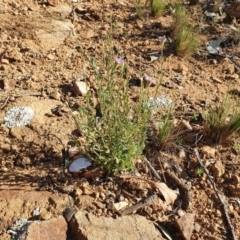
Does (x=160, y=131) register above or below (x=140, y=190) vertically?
above

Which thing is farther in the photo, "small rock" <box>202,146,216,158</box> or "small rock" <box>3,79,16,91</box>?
"small rock" <box>3,79,16,91</box>

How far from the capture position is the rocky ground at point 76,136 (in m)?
2.24

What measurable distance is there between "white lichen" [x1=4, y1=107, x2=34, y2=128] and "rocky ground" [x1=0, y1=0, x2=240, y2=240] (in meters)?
0.04

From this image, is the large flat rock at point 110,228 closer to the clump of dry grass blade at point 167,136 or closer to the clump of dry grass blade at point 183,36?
the clump of dry grass blade at point 167,136

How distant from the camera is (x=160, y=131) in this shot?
2594mm

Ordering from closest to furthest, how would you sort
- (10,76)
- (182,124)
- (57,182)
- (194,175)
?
(57,182)
(194,175)
(182,124)
(10,76)

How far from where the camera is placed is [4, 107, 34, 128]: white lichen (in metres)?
2.71

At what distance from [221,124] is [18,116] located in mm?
1395

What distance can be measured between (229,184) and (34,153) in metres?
1.26

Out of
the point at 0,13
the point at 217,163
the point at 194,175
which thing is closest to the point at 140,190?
the point at 194,175

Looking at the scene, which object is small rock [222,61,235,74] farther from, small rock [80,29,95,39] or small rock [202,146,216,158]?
small rock [80,29,95,39]

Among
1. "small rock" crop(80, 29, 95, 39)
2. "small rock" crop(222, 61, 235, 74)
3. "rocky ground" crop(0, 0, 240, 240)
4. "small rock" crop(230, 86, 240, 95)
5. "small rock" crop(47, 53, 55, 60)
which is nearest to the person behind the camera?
"rocky ground" crop(0, 0, 240, 240)

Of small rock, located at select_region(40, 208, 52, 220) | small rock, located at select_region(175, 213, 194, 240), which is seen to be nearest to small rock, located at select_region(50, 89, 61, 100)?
small rock, located at select_region(40, 208, 52, 220)

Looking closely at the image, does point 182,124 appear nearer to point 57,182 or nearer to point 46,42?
point 57,182
